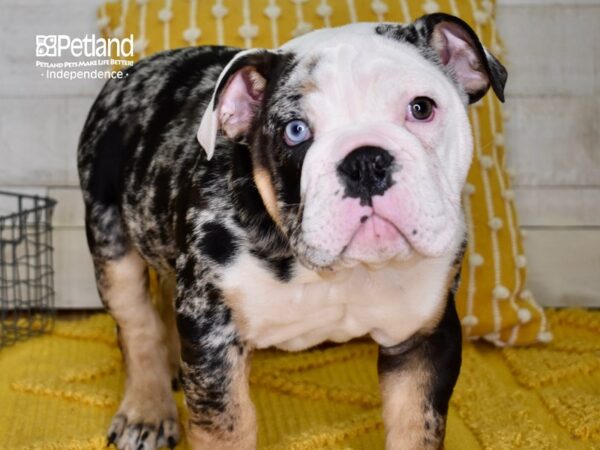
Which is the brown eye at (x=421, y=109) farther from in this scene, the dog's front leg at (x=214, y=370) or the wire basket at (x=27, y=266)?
the wire basket at (x=27, y=266)

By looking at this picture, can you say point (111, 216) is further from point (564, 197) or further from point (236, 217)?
point (564, 197)

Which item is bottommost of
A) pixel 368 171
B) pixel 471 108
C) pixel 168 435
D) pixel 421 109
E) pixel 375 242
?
pixel 168 435

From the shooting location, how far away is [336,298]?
2.09 metres

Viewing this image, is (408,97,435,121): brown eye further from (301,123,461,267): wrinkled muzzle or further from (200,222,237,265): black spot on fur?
(200,222,237,265): black spot on fur

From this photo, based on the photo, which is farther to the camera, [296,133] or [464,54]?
[464,54]

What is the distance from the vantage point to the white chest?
2.04m

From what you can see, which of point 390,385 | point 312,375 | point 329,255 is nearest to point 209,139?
point 329,255

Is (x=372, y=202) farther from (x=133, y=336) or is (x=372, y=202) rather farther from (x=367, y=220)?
(x=133, y=336)

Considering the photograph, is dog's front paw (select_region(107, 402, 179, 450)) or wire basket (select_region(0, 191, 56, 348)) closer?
dog's front paw (select_region(107, 402, 179, 450))

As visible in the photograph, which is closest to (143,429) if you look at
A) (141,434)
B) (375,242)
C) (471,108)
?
(141,434)

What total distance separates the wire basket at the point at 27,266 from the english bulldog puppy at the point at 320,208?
3.48 ft

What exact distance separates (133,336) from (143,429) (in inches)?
10.3

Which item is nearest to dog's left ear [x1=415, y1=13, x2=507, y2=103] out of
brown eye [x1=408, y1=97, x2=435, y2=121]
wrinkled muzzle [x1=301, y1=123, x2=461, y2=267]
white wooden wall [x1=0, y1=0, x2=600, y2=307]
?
brown eye [x1=408, y1=97, x2=435, y2=121]

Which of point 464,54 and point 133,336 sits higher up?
point 464,54
